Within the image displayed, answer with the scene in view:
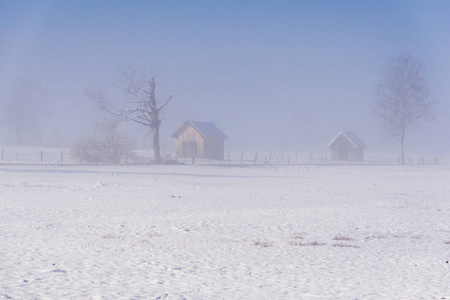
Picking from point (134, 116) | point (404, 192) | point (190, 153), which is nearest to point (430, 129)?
point (190, 153)

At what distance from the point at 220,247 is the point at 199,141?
173 ft

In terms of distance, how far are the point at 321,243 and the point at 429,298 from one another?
4737 millimetres

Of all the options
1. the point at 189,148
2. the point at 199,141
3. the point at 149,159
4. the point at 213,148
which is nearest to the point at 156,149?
the point at 149,159

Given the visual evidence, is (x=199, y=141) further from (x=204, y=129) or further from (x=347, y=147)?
(x=347, y=147)

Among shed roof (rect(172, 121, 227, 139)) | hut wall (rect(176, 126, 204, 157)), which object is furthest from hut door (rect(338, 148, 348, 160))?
hut wall (rect(176, 126, 204, 157))

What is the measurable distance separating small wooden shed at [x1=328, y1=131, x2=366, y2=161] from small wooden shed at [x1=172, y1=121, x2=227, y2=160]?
17978mm

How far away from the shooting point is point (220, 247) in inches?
480

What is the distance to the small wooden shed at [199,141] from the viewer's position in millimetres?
64312

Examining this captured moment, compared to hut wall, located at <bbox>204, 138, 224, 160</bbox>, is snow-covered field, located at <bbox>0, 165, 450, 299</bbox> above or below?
below

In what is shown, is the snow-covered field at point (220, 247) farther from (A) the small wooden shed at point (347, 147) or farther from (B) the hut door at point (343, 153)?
(B) the hut door at point (343, 153)

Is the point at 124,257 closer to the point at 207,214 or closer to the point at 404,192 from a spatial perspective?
the point at 207,214

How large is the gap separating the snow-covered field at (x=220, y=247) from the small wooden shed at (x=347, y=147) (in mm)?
50677

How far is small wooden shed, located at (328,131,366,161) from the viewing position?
72500mm

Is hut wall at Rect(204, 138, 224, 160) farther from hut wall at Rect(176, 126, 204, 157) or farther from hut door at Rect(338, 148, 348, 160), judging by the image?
hut door at Rect(338, 148, 348, 160)
